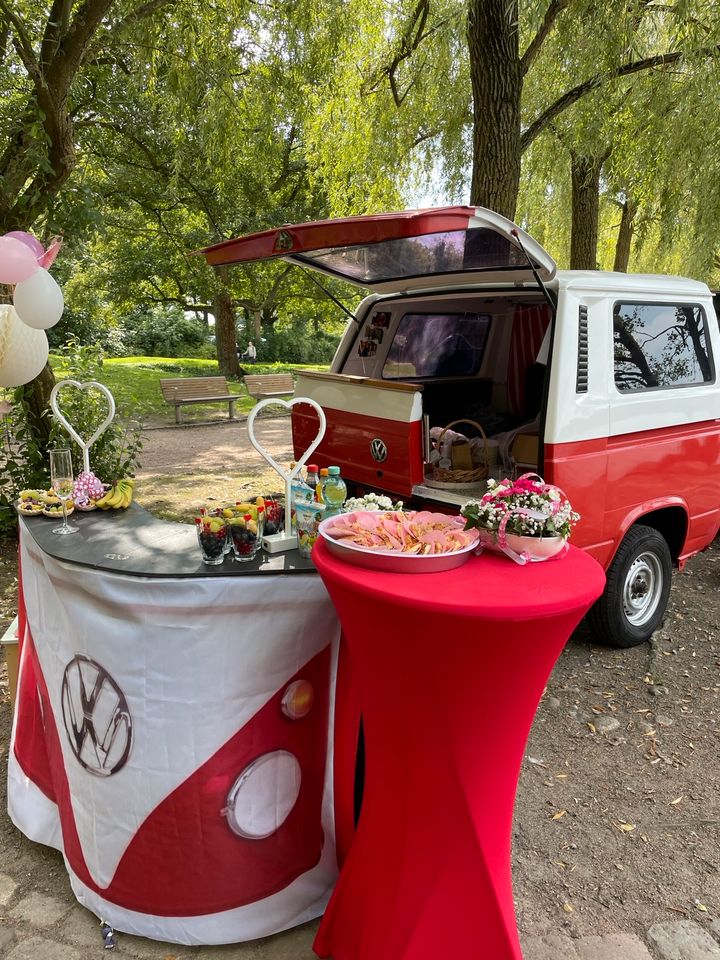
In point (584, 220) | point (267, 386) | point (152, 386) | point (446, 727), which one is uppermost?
point (584, 220)

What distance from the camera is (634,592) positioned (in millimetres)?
4711

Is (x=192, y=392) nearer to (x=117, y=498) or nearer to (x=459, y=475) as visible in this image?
(x=459, y=475)

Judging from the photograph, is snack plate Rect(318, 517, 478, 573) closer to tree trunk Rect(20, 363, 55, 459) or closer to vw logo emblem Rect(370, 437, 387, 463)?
vw logo emblem Rect(370, 437, 387, 463)

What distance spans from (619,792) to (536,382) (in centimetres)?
300

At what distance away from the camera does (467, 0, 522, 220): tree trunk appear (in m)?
6.43

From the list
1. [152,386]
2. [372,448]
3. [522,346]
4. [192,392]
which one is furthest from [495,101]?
[152,386]

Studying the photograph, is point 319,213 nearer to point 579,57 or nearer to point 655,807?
point 579,57

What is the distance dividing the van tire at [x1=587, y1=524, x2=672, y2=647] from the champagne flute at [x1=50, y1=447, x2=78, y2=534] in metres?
3.05

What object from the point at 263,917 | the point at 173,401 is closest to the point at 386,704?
the point at 263,917

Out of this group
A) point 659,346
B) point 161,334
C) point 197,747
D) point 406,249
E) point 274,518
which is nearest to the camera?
point 197,747

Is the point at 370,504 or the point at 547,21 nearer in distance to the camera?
the point at 370,504

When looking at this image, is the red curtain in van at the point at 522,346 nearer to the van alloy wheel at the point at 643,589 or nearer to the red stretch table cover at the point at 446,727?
the van alloy wheel at the point at 643,589

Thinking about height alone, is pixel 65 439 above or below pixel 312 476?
below

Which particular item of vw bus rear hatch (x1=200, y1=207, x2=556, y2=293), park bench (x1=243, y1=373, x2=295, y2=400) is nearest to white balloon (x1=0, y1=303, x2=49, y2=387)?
vw bus rear hatch (x1=200, y1=207, x2=556, y2=293)
